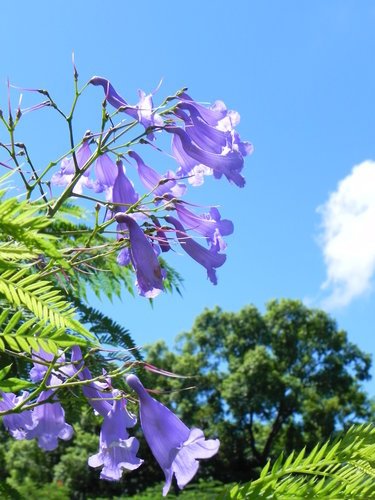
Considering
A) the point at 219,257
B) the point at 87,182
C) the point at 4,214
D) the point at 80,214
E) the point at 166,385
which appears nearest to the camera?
the point at 4,214

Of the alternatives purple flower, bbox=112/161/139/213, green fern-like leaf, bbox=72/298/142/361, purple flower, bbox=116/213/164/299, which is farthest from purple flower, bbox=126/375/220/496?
green fern-like leaf, bbox=72/298/142/361

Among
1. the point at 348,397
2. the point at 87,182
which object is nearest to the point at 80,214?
the point at 87,182

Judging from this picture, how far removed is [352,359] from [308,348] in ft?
4.38

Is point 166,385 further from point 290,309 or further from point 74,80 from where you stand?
point 74,80

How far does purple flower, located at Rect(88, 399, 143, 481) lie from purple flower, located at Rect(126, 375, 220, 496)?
0.22 ft

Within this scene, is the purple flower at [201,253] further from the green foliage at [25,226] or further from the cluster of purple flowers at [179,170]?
the green foliage at [25,226]

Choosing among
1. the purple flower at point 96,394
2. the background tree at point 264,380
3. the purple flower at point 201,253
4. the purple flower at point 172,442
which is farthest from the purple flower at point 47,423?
the background tree at point 264,380

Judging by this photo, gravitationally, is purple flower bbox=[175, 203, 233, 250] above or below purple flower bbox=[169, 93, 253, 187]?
below

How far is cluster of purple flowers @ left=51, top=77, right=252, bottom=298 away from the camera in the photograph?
4.50ft

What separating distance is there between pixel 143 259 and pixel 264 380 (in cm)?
1864

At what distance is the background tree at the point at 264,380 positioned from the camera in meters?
19.6

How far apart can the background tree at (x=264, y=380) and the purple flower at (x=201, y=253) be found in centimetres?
1828

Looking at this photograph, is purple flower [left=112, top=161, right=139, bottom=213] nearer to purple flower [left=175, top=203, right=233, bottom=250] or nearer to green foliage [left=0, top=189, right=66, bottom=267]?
purple flower [left=175, top=203, right=233, bottom=250]

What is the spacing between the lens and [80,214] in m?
4.14
